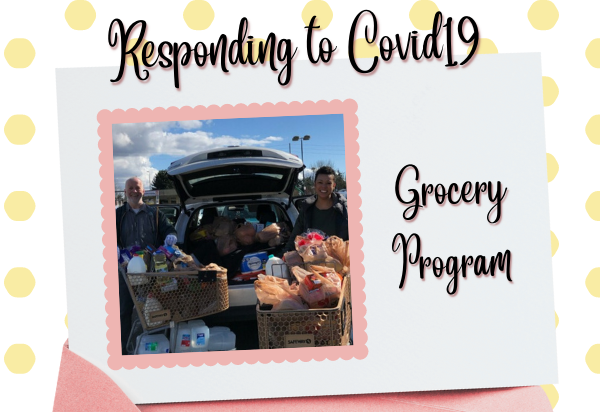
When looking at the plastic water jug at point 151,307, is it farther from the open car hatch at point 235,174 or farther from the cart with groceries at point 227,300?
the open car hatch at point 235,174

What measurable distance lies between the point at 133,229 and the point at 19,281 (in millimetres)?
621

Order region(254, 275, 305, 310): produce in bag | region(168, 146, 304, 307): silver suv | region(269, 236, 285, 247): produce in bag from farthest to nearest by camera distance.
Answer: region(269, 236, 285, 247): produce in bag < region(168, 146, 304, 307): silver suv < region(254, 275, 305, 310): produce in bag

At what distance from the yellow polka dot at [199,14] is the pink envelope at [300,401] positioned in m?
1.74

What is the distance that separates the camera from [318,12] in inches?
95.3

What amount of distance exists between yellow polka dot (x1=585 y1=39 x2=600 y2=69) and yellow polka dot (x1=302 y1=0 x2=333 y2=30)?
137cm

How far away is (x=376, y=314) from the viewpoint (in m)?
2.40

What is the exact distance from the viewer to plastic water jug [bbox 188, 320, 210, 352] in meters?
2.54

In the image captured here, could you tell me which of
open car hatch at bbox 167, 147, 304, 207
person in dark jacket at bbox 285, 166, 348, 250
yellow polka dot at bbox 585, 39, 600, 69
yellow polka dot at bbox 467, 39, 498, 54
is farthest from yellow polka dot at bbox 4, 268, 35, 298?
yellow polka dot at bbox 585, 39, 600, 69

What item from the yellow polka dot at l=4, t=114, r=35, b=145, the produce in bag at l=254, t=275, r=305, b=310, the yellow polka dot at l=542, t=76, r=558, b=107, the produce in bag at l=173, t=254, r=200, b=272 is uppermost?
the yellow polka dot at l=542, t=76, r=558, b=107

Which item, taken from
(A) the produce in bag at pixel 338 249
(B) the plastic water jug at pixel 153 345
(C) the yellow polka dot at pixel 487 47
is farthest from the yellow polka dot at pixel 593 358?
(B) the plastic water jug at pixel 153 345

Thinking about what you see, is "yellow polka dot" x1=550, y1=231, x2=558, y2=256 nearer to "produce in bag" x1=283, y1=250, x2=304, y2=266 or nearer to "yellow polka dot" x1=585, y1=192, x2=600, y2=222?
"yellow polka dot" x1=585, y1=192, x2=600, y2=222

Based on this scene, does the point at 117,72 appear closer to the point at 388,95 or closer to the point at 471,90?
the point at 388,95

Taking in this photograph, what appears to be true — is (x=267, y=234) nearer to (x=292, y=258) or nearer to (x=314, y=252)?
(x=292, y=258)

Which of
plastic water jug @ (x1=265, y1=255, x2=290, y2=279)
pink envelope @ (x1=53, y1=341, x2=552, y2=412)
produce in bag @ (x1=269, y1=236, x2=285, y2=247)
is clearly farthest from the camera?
produce in bag @ (x1=269, y1=236, x2=285, y2=247)
